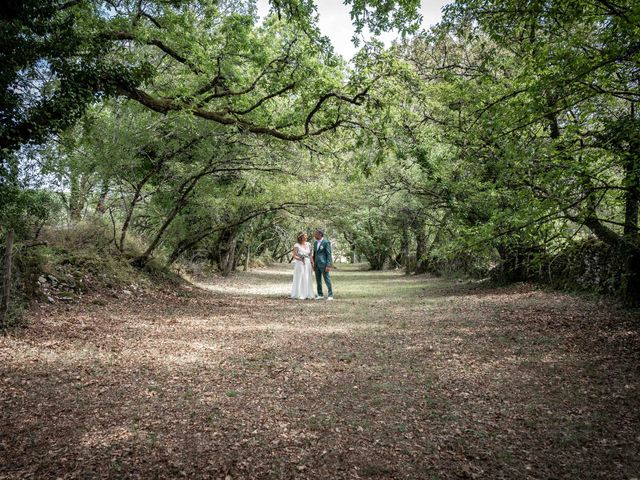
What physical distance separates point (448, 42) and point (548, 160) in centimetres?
939

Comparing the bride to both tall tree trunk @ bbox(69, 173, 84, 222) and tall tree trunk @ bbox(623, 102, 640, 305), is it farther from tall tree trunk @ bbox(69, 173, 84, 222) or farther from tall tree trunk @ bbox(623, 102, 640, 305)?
tall tree trunk @ bbox(623, 102, 640, 305)

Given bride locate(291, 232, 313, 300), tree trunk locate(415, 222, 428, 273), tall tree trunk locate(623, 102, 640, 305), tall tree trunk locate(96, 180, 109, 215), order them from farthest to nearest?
tree trunk locate(415, 222, 428, 273), bride locate(291, 232, 313, 300), tall tree trunk locate(96, 180, 109, 215), tall tree trunk locate(623, 102, 640, 305)

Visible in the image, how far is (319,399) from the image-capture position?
4648 millimetres

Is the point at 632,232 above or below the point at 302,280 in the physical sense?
above

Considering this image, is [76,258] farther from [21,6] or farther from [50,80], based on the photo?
[21,6]

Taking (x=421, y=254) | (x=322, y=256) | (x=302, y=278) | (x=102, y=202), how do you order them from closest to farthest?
1. (x=102, y=202)
2. (x=322, y=256)
3. (x=302, y=278)
4. (x=421, y=254)

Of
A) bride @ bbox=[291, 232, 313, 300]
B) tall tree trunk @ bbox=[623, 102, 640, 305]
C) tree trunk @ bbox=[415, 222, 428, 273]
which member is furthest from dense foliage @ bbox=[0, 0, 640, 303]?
tree trunk @ bbox=[415, 222, 428, 273]

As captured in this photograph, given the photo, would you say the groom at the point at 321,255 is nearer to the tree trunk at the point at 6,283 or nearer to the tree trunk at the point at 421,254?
the tree trunk at the point at 6,283

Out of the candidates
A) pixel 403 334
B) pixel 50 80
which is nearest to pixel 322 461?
pixel 403 334

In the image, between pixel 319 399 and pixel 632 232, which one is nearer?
pixel 319 399

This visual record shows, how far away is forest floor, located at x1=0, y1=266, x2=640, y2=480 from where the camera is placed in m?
3.25

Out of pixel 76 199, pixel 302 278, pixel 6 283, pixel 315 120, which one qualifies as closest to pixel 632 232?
pixel 315 120

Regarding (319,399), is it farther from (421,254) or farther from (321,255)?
(421,254)

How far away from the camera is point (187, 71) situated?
1025 centimetres
